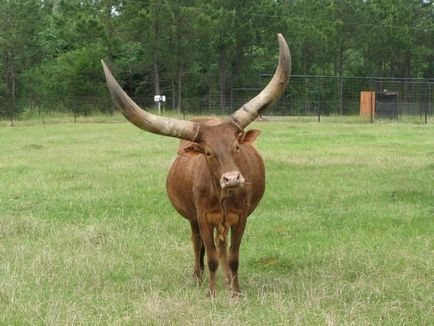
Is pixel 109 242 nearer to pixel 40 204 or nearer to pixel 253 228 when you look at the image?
pixel 253 228

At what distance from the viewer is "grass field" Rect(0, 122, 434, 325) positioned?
4926 mm

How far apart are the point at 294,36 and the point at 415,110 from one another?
1461cm

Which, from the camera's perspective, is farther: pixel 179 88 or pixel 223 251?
pixel 179 88

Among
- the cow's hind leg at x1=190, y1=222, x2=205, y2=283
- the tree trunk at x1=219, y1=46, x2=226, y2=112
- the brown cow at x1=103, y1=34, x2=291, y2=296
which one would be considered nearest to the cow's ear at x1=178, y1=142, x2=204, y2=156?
the brown cow at x1=103, y1=34, x2=291, y2=296

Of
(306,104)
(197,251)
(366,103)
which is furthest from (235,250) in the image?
(306,104)

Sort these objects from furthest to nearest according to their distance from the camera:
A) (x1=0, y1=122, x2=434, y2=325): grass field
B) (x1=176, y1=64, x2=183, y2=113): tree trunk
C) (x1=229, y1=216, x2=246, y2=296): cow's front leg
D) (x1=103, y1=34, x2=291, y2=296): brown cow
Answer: (x1=176, y1=64, x2=183, y2=113): tree trunk, (x1=229, y1=216, x2=246, y2=296): cow's front leg, (x1=103, y1=34, x2=291, y2=296): brown cow, (x1=0, y1=122, x2=434, y2=325): grass field

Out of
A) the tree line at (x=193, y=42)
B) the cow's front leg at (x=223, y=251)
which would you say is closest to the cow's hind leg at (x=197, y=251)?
the cow's front leg at (x=223, y=251)

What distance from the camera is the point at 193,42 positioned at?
44.8m

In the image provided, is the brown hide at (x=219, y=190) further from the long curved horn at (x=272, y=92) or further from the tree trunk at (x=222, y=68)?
the tree trunk at (x=222, y=68)

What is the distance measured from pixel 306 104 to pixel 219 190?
37707 millimetres

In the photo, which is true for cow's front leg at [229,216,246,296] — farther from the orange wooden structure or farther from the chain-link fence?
the orange wooden structure

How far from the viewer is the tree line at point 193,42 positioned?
42781mm

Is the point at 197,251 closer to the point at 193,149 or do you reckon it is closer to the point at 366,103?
the point at 193,149

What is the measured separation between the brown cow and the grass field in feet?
1.36
